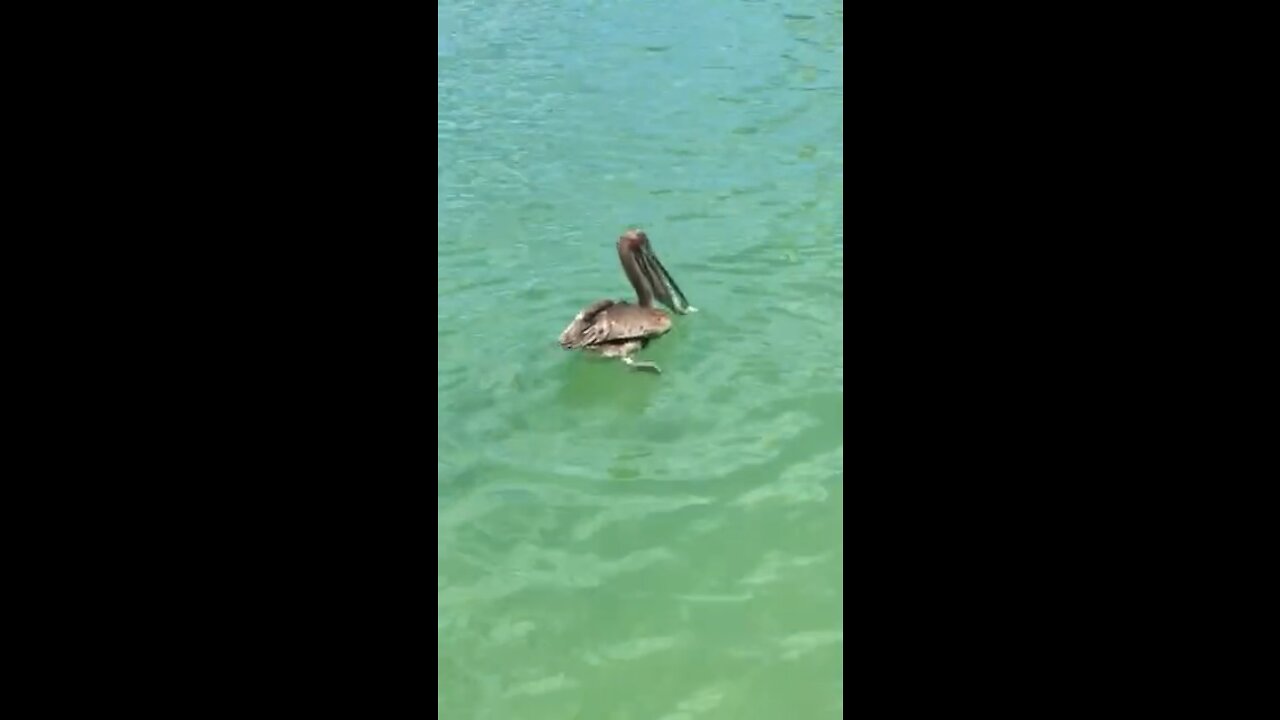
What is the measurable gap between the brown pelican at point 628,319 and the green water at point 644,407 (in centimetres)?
13

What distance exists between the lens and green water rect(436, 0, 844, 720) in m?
5.30

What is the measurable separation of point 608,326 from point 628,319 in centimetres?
14

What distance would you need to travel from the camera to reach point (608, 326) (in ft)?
25.6

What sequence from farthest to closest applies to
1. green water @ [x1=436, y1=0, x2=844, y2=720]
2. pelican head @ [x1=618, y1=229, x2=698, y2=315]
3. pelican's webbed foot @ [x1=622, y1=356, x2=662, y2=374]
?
pelican head @ [x1=618, y1=229, x2=698, y2=315] → pelican's webbed foot @ [x1=622, y1=356, x2=662, y2=374] → green water @ [x1=436, y1=0, x2=844, y2=720]

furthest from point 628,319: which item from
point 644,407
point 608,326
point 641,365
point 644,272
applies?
point 644,407

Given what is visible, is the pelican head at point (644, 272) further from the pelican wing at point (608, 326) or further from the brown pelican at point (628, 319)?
the pelican wing at point (608, 326)

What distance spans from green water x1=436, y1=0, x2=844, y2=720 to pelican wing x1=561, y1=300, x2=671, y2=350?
0.16m

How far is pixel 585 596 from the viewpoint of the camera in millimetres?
5684

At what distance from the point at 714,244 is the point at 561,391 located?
2.45 metres

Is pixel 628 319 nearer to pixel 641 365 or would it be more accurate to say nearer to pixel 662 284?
pixel 641 365

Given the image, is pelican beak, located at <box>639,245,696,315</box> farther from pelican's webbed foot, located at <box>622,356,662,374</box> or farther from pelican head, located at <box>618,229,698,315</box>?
pelican's webbed foot, located at <box>622,356,662,374</box>

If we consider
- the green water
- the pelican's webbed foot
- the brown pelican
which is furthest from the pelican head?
the pelican's webbed foot

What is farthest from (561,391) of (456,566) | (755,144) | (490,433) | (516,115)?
(516,115)

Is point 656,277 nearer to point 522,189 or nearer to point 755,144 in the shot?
point 522,189
